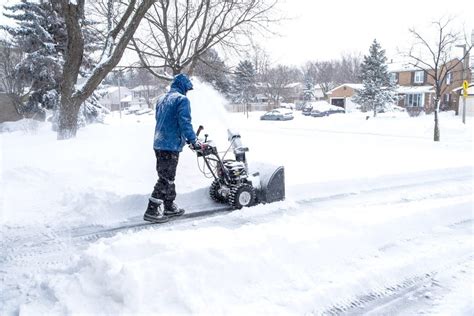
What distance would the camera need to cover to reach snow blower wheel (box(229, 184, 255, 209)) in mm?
5848

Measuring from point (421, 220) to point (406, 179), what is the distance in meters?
3.29

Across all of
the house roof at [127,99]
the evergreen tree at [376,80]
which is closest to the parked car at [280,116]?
the evergreen tree at [376,80]

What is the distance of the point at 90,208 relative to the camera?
5723mm

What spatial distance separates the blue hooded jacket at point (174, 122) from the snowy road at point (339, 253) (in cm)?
112

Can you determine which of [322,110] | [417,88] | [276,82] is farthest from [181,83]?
[276,82]

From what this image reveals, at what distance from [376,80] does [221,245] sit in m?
34.6

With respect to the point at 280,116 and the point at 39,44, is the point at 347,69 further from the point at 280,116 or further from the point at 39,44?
the point at 39,44

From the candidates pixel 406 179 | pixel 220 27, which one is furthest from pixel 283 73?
pixel 406 179

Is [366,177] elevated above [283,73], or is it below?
below

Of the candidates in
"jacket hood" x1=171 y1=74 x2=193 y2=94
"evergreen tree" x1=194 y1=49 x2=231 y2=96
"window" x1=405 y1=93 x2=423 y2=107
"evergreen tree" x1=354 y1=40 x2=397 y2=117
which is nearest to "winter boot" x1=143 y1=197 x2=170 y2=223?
"jacket hood" x1=171 y1=74 x2=193 y2=94

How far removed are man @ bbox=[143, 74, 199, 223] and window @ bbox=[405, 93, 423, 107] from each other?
4349 cm

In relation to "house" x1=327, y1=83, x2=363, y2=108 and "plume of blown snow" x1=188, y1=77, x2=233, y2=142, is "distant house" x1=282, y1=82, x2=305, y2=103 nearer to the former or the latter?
"house" x1=327, y1=83, x2=363, y2=108

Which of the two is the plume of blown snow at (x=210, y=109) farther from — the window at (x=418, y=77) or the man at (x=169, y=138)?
the window at (x=418, y=77)

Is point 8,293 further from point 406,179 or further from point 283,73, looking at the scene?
point 283,73
